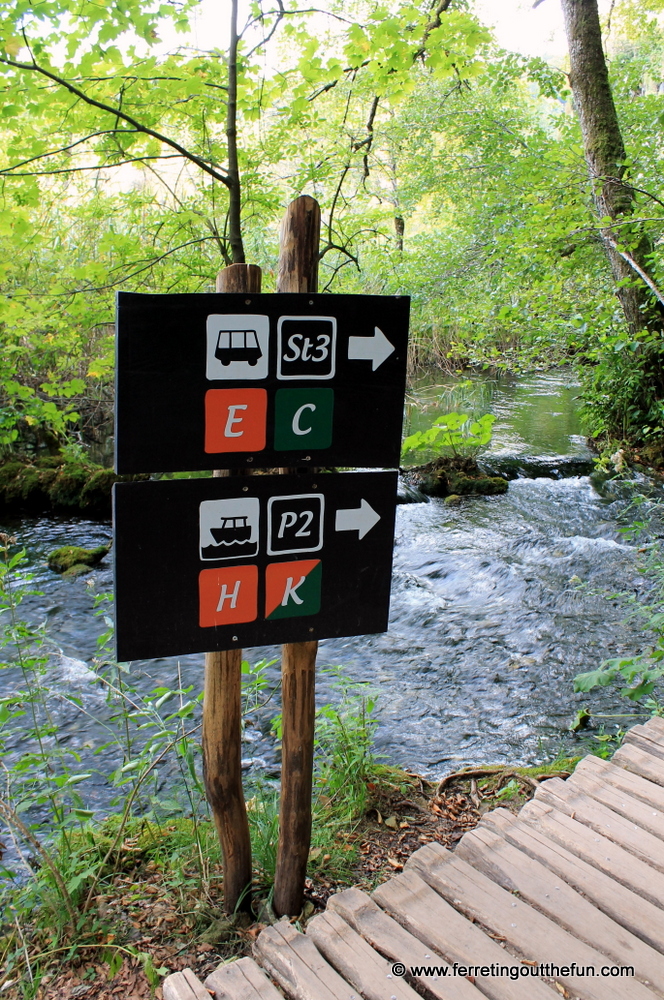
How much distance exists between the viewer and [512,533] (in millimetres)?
7863

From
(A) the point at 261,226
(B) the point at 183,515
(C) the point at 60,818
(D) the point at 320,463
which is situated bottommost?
(C) the point at 60,818

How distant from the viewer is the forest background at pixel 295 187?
364 cm

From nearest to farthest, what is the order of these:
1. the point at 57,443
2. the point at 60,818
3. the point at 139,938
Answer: the point at 139,938, the point at 60,818, the point at 57,443

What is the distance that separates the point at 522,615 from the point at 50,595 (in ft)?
14.2

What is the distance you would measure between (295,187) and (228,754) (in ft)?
16.0

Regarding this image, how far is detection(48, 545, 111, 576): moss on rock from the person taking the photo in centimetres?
668

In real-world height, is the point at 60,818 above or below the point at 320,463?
below

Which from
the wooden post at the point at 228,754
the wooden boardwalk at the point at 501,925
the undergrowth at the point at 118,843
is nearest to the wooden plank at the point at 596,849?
the wooden boardwalk at the point at 501,925

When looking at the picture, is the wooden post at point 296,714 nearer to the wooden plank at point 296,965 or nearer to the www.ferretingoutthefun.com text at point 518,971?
the wooden plank at point 296,965

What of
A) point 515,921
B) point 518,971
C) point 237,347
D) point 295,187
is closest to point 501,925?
point 515,921

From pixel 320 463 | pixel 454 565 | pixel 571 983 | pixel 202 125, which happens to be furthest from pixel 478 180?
pixel 571 983

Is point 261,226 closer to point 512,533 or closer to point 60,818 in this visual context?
point 512,533

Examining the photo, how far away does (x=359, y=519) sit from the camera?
2.02m

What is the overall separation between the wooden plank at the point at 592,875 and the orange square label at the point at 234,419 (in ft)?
5.62
